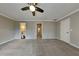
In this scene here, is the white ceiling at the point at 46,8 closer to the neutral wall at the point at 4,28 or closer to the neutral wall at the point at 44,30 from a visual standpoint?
the neutral wall at the point at 4,28

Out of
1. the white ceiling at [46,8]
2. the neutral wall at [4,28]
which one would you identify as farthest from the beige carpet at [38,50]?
the white ceiling at [46,8]

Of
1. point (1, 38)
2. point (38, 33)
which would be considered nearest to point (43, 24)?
point (38, 33)

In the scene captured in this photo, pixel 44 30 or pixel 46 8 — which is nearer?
pixel 46 8

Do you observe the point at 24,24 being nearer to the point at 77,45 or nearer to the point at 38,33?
the point at 38,33

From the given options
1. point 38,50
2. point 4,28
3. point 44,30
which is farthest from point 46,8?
point 44,30

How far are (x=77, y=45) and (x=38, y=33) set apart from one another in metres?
7.35

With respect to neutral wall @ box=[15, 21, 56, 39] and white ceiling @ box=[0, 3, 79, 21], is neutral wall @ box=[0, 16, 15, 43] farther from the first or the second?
neutral wall @ box=[15, 21, 56, 39]

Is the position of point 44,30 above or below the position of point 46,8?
below

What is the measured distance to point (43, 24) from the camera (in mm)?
12367

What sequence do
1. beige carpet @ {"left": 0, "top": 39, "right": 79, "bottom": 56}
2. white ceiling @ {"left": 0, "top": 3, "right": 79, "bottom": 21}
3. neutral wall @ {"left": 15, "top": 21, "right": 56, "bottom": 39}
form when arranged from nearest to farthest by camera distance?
1. white ceiling @ {"left": 0, "top": 3, "right": 79, "bottom": 21}
2. beige carpet @ {"left": 0, "top": 39, "right": 79, "bottom": 56}
3. neutral wall @ {"left": 15, "top": 21, "right": 56, "bottom": 39}

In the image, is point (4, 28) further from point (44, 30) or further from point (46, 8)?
point (44, 30)

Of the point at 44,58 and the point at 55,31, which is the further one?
the point at 55,31

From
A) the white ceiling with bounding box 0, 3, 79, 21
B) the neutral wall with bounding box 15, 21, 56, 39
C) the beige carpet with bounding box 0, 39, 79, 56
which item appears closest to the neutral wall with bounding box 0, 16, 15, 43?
the white ceiling with bounding box 0, 3, 79, 21

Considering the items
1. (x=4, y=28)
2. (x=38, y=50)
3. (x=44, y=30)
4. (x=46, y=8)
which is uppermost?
(x=46, y=8)
